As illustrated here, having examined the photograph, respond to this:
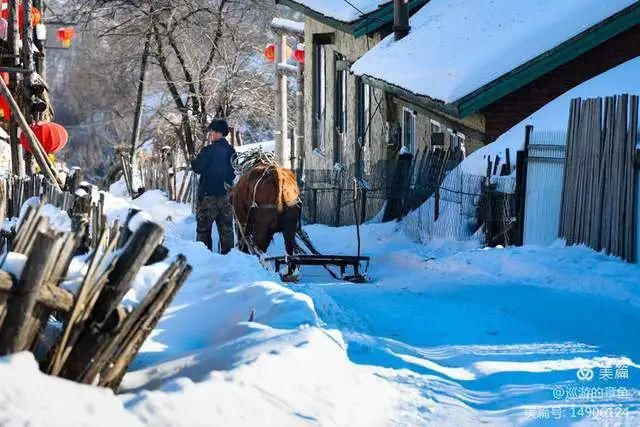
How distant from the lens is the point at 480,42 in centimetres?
1928

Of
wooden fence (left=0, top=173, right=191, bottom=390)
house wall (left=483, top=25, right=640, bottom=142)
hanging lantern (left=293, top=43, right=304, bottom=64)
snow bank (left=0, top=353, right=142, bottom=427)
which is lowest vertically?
snow bank (left=0, top=353, right=142, bottom=427)

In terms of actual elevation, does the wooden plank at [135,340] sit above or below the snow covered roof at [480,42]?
below

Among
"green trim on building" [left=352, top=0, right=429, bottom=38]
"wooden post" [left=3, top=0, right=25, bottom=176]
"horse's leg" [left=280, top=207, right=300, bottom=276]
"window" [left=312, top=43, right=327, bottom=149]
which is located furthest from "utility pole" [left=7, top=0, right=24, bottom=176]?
"window" [left=312, top=43, right=327, bottom=149]

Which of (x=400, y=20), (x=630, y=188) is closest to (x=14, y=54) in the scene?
(x=400, y=20)

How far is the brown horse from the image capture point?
52.5 feet

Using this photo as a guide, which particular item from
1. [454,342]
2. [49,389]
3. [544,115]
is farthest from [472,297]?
[49,389]

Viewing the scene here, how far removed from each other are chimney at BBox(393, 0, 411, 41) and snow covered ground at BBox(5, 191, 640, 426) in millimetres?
11435

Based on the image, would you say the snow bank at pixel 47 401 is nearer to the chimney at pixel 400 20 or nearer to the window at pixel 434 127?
the window at pixel 434 127

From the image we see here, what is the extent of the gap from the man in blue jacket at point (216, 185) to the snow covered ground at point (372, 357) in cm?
292

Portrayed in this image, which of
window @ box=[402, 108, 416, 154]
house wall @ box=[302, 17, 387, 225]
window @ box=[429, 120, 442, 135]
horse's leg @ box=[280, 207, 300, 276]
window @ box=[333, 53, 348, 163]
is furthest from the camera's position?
window @ box=[333, 53, 348, 163]

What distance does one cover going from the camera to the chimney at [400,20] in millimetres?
23469

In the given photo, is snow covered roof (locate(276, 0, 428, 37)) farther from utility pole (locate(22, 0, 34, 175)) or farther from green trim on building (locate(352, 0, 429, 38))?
utility pole (locate(22, 0, 34, 175))

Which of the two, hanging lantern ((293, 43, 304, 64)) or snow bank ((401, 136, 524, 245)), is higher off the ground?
hanging lantern ((293, 43, 304, 64))

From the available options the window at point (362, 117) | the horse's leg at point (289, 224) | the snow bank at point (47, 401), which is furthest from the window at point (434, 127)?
the snow bank at point (47, 401)
